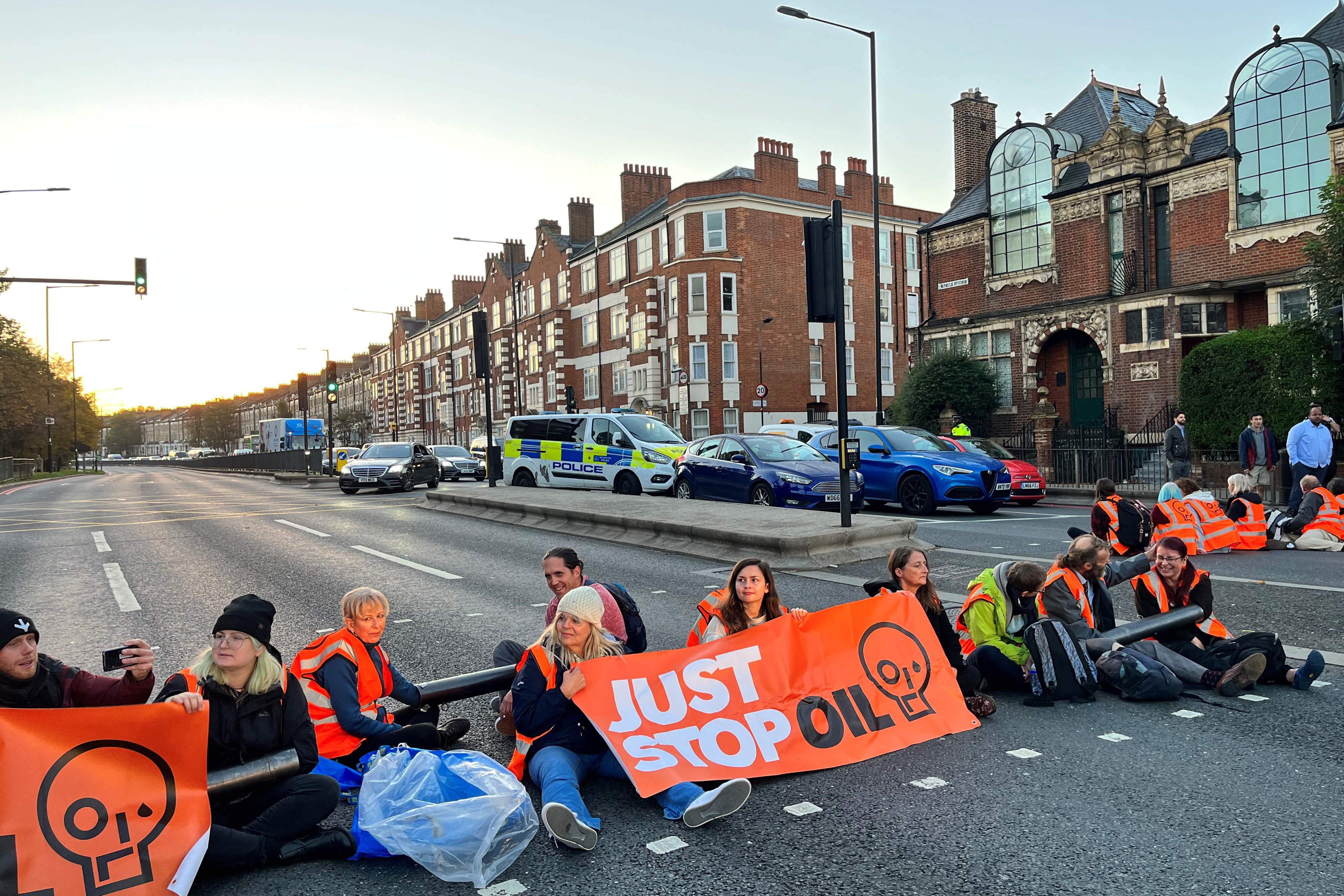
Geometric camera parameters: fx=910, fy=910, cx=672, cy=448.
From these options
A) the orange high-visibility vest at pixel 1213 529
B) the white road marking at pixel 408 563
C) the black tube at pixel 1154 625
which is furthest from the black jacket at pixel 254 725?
the orange high-visibility vest at pixel 1213 529

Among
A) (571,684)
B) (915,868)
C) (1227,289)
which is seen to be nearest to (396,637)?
(571,684)

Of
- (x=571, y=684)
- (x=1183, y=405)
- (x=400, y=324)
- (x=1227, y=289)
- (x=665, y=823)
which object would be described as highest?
(x=400, y=324)

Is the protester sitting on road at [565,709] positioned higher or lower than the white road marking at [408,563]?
higher

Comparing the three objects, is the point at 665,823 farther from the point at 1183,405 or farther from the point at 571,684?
the point at 1183,405

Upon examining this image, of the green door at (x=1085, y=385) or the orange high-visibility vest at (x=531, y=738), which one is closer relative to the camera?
the orange high-visibility vest at (x=531, y=738)

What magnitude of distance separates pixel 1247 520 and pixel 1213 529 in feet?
2.14

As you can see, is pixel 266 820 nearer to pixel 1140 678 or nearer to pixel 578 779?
pixel 578 779

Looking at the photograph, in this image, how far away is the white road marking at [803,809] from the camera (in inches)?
168

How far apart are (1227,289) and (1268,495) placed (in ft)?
33.4

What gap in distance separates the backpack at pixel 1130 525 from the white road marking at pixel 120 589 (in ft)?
36.3

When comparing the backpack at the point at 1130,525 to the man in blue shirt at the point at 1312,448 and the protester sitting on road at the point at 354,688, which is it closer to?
the man in blue shirt at the point at 1312,448

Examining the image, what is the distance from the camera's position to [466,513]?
2036cm

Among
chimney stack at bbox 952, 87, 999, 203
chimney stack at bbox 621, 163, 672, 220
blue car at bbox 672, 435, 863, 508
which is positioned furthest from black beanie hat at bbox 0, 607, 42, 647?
chimney stack at bbox 621, 163, 672, 220

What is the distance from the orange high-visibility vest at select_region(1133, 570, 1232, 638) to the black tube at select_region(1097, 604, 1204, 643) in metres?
0.10
